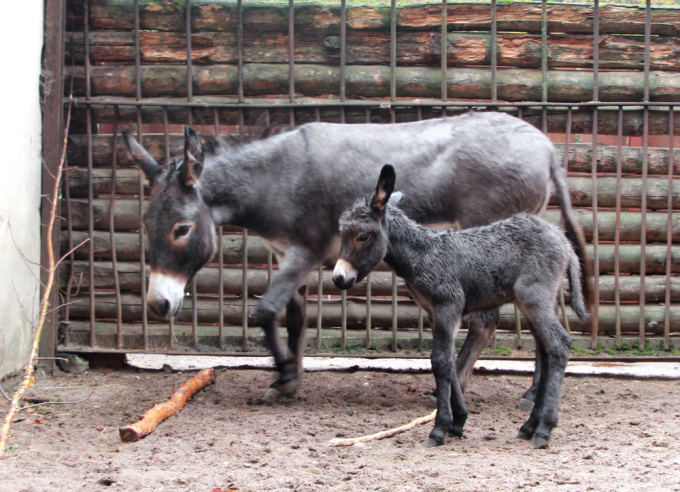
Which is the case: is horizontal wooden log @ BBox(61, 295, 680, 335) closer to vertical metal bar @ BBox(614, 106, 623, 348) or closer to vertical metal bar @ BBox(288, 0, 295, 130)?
vertical metal bar @ BBox(614, 106, 623, 348)

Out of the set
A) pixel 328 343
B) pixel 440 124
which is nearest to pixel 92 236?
pixel 328 343

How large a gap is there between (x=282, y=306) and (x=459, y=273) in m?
1.36

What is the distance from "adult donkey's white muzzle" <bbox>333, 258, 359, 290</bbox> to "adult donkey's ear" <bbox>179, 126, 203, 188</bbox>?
144 centimetres

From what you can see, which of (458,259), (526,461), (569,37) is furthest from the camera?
(569,37)

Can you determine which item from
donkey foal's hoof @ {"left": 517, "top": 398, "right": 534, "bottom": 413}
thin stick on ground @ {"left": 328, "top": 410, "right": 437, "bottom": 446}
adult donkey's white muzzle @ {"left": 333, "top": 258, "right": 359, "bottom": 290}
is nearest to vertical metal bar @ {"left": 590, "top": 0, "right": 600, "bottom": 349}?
donkey foal's hoof @ {"left": 517, "top": 398, "right": 534, "bottom": 413}

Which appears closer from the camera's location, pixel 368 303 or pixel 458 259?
pixel 458 259

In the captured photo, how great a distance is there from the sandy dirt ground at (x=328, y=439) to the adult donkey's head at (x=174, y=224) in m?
0.87

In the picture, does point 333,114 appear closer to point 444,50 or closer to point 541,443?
point 444,50

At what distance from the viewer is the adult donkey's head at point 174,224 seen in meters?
5.02

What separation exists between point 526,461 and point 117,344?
3818 millimetres

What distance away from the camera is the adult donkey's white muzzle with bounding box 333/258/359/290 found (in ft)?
13.8

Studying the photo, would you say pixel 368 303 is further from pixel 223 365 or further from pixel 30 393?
pixel 30 393

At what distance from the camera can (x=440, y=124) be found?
5.57m

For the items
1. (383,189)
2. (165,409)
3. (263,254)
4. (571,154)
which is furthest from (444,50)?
(165,409)
